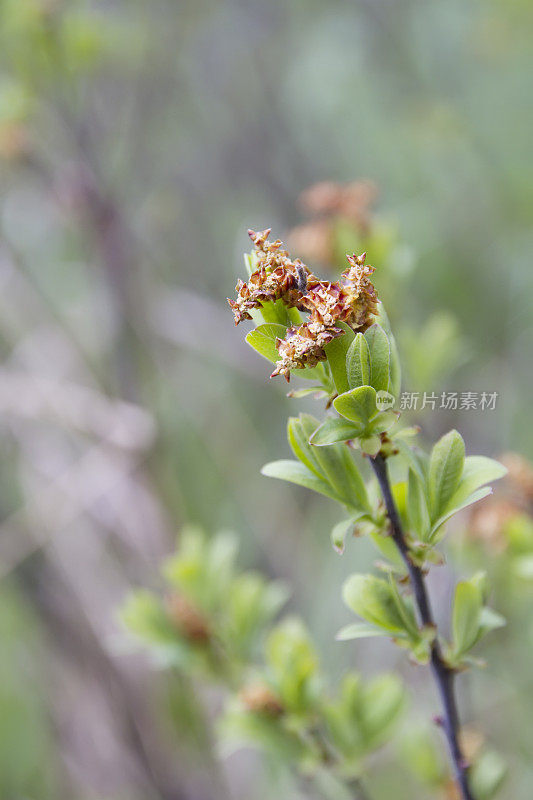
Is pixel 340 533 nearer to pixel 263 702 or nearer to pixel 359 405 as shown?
pixel 359 405

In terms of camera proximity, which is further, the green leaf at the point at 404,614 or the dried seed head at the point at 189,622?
the dried seed head at the point at 189,622

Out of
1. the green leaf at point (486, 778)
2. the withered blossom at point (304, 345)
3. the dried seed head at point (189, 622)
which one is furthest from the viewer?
the dried seed head at point (189, 622)

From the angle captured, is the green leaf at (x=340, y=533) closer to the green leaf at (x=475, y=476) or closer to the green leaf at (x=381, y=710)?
the green leaf at (x=475, y=476)

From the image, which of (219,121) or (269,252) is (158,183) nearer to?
(219,121)

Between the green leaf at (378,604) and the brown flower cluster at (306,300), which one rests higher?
the brown flower cluster at (306,300)

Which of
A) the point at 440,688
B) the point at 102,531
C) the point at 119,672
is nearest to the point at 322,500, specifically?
the point at 102,531

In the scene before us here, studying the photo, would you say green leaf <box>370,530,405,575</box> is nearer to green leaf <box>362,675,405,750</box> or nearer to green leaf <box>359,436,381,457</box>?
green leaf <box>359,436,381,457</box>

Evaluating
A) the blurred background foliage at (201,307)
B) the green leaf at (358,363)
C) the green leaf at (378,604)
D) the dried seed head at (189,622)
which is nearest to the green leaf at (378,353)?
the green leaf at (358,363)

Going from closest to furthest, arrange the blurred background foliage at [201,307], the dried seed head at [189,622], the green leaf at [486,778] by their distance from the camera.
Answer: the green leaf at [486,778], the dried seed head at [189,622], the blurred background foliage at [201,307]
